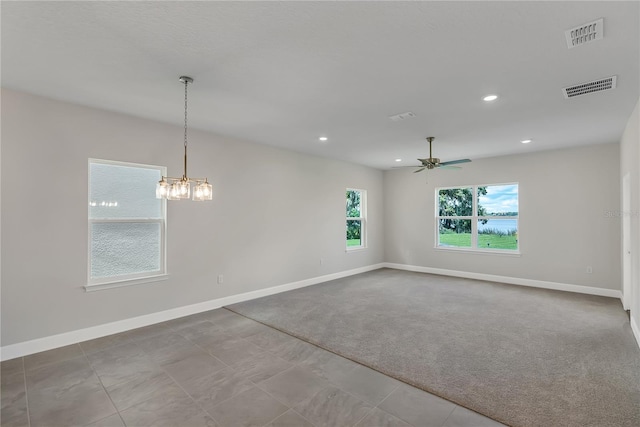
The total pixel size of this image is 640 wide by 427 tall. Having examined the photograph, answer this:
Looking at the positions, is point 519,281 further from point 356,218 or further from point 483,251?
point 356,218

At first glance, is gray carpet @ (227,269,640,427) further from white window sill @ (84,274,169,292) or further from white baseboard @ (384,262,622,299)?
white window sill @ (84,274,169,292)

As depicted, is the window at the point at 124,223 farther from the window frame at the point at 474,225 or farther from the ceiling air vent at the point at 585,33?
the window frame at the point at 474,225

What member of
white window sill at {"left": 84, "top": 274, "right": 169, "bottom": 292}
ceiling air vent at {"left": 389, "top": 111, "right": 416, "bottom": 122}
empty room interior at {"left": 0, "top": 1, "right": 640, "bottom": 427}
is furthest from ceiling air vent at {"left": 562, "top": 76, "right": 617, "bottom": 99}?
white window sill at {"left": 84, "top": 274, "right": 169, "bottom": 292}

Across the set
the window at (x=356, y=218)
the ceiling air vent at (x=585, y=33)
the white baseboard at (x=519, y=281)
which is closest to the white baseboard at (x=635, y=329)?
the white baseboard at (x=519, y=281)

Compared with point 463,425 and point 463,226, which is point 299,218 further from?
point 463,425

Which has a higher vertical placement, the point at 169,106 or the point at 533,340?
the point at 169,106

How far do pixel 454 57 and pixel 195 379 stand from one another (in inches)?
142

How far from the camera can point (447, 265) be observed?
737cm

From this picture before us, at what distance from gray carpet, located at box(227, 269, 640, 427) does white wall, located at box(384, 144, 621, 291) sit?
590mm

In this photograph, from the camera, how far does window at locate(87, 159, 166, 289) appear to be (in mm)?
3715

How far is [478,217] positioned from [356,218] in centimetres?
288

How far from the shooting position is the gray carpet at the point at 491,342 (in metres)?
2.36

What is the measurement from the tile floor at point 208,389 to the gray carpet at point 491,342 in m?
0.29

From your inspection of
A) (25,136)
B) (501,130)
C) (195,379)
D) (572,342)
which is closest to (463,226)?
(501,130)
